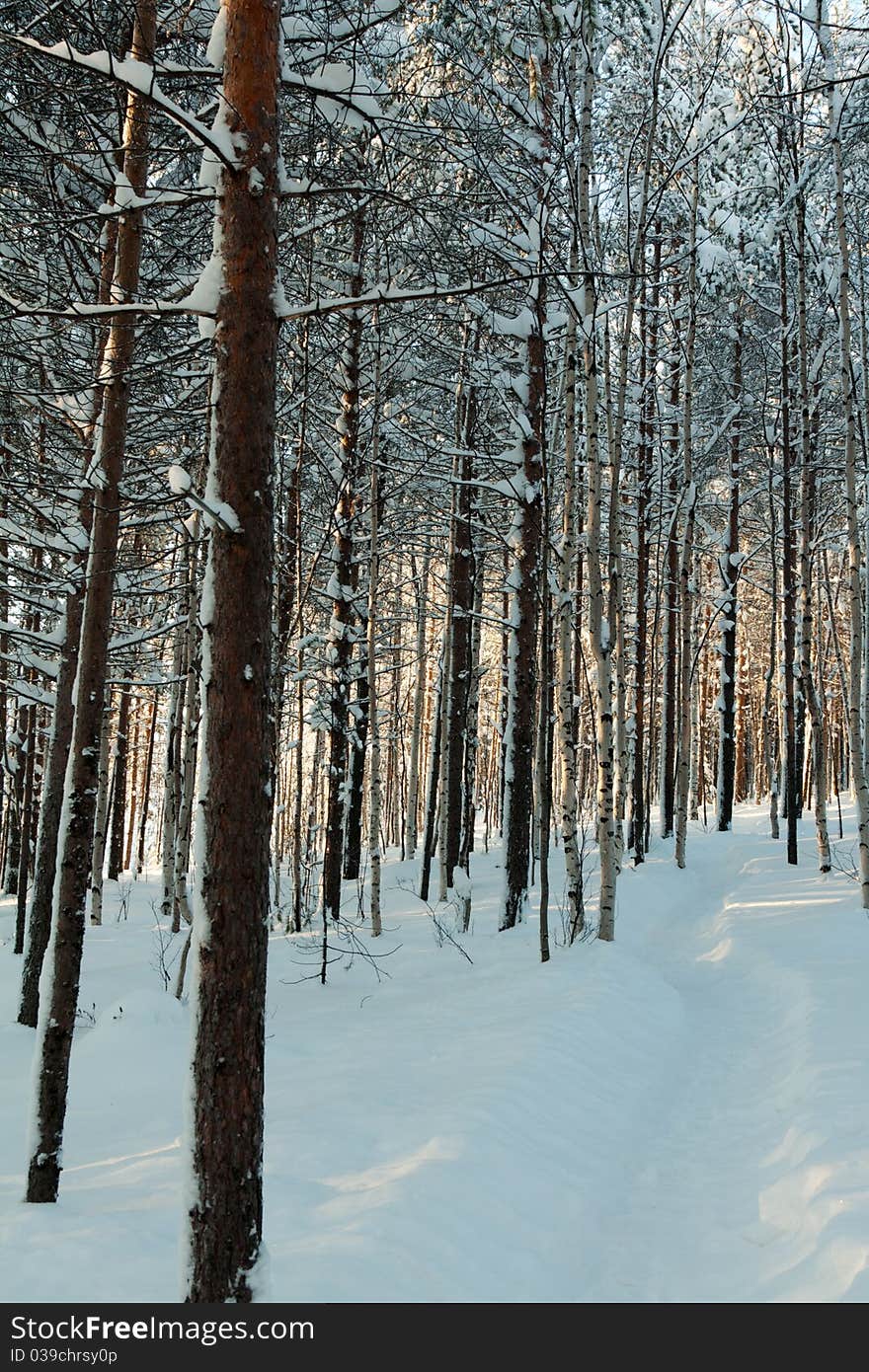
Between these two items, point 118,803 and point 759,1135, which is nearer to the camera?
point 759,1135

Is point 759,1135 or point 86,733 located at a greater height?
point 86,733

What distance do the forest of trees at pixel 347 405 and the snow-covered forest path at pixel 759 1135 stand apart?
1787 millimetres

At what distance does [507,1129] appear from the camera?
4.96 m

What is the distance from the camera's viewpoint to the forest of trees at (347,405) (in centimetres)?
343

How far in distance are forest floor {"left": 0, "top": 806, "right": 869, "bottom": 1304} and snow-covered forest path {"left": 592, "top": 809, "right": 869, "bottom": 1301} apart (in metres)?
0.02

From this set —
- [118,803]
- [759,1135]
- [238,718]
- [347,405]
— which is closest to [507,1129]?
[759,1135]

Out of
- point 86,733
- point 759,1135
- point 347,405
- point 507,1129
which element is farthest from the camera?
point 347,405

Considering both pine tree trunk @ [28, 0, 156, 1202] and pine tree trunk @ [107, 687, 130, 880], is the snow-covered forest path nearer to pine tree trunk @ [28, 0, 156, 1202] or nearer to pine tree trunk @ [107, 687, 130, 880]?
pine tree trunk @ [28, 0, 156, 1202]

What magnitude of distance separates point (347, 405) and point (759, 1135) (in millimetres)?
10847

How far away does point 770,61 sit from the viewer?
45.5 feet

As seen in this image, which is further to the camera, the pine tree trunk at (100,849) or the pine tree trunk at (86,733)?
the pine tree trunk at (100,849)

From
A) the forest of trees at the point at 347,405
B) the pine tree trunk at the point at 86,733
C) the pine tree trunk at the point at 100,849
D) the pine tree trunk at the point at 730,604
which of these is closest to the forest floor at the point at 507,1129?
the pine tree trunk at the point at 86,733

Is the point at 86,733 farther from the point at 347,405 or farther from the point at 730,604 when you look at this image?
the point at 730,604

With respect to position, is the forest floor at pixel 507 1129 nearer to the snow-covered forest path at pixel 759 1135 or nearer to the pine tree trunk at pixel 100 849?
the snow-covered forest path at pixel 759 1135
